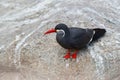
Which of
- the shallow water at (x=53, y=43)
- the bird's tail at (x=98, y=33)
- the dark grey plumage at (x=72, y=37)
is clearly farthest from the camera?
the bird's tail at (x=98, y=33)

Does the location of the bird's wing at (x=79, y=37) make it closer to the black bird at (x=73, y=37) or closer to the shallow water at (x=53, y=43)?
the black bird at (x=73, y=37)

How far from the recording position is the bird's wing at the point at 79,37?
4230 mm

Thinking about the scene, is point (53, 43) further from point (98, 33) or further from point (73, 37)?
point (98, 33)

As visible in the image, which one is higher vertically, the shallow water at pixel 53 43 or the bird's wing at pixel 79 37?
the bird's wing at pixel 79 37

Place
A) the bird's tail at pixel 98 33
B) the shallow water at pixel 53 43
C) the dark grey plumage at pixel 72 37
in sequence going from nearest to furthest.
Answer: the dark grey plumage at pixel 72 37, the shallow water at pixel 53 43, the bird's tail at pixel 98 33

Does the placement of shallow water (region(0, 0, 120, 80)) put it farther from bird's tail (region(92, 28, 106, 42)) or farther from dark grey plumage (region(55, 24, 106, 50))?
dark grey plumage (region(55, 24, 106, 50))

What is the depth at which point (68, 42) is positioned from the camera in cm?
420

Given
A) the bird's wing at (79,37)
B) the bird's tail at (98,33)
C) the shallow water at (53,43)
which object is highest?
the bird's wing at (79,37)

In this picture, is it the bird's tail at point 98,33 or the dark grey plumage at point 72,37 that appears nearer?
the dark grey plumage at point 72,37

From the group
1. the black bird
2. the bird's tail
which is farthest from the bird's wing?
the bird's tail

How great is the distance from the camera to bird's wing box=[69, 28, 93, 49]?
4.23 metres

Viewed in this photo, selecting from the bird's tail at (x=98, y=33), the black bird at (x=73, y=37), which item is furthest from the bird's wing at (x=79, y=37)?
the bird's tail at (x=98, y=33)

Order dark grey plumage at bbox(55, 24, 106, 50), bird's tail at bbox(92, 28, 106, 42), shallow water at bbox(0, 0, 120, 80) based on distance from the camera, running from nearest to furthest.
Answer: dark grey plumage at bbox(55, 24, 106, 50) < shallow water at bbox(0, 0, 120, 80) < bird's tail at bbox(92, 28, 106, 42)

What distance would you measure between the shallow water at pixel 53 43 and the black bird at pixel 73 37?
0.12 metres
